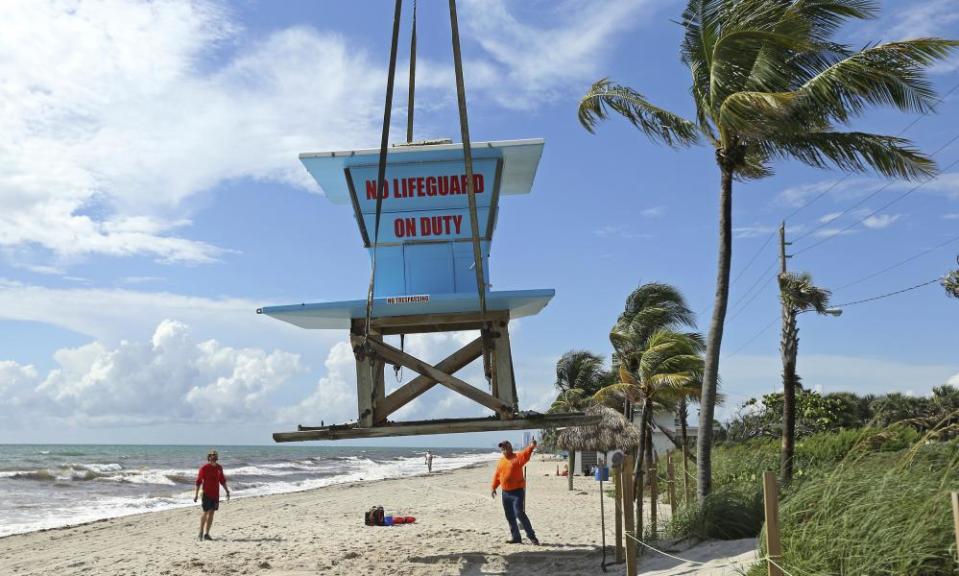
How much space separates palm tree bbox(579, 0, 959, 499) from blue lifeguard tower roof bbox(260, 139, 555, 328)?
14.4ft

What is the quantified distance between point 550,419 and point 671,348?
11.6 metres

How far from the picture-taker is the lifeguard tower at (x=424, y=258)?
26.9ft

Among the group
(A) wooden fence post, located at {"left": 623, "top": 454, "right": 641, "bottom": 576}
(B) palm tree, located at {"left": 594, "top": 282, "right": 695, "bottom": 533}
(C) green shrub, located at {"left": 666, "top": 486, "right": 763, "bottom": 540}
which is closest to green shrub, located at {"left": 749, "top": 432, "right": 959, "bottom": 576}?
(A) wooden fence post, located at {"left": 623, "top": 454, "right": 641, "bottom": 576}

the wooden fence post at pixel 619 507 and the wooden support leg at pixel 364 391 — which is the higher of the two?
the wooden support leg at pixel 364 391

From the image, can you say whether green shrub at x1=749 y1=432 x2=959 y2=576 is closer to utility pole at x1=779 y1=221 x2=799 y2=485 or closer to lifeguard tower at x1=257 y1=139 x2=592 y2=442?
lifeguard tower at x1=257 y1=139 x2=592 y2=442

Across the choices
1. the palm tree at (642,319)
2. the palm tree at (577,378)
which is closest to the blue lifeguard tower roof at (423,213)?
the palm tree at (642,319)

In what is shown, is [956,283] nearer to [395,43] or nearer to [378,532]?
[378,532]

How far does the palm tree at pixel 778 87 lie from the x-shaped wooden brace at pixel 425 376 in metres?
4.49

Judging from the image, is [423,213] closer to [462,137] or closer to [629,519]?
[462,137]

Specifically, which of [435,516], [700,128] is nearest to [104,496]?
[435,516]

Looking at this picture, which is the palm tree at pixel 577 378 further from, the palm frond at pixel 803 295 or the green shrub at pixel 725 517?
the green shrub at pixel 725 517

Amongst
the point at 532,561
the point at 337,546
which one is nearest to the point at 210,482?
the point at 337,546

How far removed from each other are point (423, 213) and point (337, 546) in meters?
7.86

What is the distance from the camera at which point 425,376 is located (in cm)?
883
